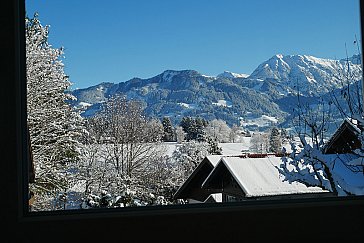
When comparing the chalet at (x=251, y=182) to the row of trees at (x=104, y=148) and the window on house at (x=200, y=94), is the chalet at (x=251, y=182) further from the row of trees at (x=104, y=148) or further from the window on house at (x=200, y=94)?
the row of trees at (x=104, y=148)

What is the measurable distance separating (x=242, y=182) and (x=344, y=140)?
0.71 m

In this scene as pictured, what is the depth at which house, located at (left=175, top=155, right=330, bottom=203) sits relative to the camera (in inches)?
95.9

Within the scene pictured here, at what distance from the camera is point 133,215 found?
1620 mm

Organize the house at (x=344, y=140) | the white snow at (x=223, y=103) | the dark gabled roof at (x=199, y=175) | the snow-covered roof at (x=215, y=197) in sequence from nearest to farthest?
the snow-covered roof at (x=215, y=197) < the white snow at (x=223, y=103) < the dark gabled roof at (x=199, y=175) < the house at (x=344, y=140)

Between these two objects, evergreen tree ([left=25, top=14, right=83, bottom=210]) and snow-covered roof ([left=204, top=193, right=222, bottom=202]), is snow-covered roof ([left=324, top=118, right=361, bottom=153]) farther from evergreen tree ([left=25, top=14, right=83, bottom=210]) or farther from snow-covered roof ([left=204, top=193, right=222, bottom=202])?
evergreen tree ([left=25, top=14, right=83, bottom=210])

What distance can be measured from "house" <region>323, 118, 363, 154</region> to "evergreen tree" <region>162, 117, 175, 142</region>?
0.92 meters

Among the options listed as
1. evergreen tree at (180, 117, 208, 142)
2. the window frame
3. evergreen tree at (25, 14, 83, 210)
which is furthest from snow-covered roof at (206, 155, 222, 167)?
the window frame

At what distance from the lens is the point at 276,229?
1688 millimetres

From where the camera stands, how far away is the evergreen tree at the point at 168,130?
251 cm

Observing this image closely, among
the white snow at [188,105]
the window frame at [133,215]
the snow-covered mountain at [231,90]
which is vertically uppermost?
the snow-covered mountain at [231,90]

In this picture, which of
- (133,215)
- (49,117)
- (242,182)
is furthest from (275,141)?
(49,117)

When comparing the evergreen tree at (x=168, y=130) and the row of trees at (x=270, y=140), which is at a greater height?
the evergreen tree at (x=168, y=130)

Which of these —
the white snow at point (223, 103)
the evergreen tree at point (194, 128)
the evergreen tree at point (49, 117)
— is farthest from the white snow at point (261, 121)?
the evergreen tree at point (49, 117)

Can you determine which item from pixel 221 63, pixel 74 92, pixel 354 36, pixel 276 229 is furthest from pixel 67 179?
pixel 354 36
